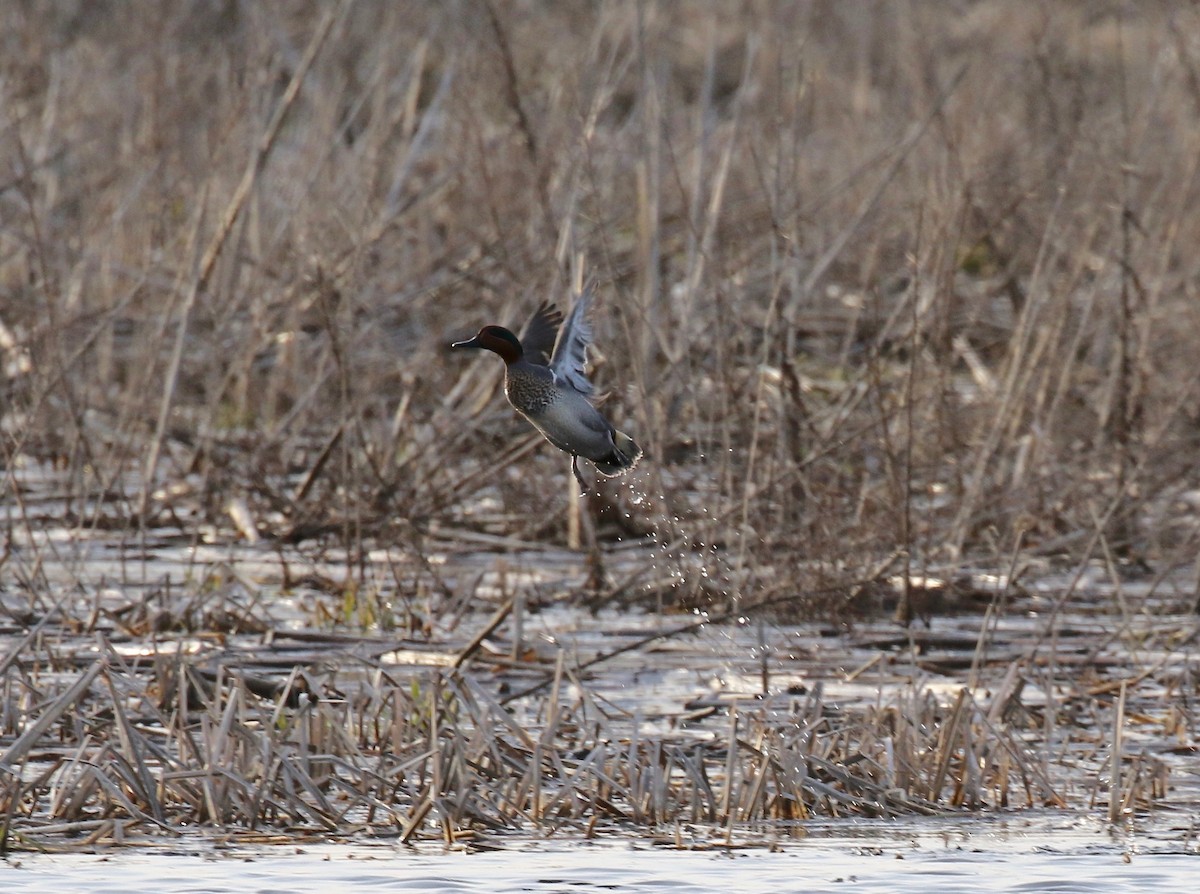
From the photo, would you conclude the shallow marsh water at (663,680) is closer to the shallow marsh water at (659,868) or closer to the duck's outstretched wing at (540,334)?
the shallow marsh water at (659,868)

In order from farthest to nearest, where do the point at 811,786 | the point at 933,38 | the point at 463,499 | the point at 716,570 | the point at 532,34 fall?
the point at 933,38, the point at 532,34, the point at 463,499, the point at 716,570, the point at 811,786

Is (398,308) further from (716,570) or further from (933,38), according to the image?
(933,38)

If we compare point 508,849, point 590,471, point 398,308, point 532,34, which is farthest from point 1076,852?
point 532,34

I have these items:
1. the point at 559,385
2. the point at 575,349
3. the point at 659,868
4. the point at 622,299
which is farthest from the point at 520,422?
the point at 659,868

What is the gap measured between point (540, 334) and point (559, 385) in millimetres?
194

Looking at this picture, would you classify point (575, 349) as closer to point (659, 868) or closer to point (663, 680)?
point (659, 868)

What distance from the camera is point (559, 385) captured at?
5336 mm

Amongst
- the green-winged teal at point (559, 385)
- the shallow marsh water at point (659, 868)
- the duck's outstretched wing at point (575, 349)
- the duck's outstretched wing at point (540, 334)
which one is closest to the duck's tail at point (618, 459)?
the green-winged teal at point (559, 385)

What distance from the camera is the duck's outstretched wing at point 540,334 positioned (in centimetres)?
543

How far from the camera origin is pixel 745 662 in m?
6.83

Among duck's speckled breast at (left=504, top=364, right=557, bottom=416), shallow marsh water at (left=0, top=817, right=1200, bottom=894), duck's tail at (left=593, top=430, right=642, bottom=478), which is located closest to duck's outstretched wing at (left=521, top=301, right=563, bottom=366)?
duck's speckled breast at (left=504, top=364, right=557, bottom=416)

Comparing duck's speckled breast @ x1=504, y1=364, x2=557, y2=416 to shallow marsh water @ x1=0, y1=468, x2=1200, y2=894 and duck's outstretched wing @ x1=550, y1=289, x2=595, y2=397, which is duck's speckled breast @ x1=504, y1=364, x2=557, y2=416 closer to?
duck's outstretched wing @ x1=550, y1=289, x2=595, y2=397

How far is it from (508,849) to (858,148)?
7.91 metres

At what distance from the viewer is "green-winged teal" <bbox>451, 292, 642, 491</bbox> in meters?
5.23
